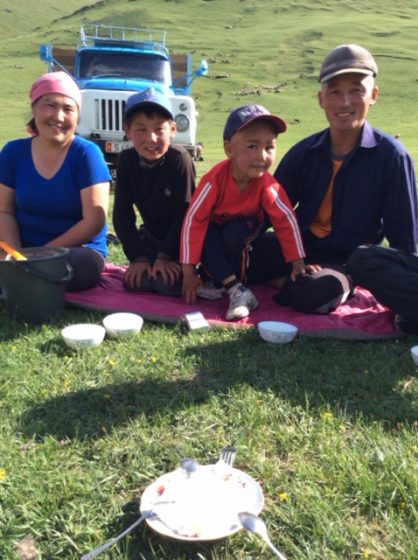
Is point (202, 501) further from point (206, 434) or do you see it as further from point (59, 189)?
point (59, 189)

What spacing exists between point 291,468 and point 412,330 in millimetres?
1485

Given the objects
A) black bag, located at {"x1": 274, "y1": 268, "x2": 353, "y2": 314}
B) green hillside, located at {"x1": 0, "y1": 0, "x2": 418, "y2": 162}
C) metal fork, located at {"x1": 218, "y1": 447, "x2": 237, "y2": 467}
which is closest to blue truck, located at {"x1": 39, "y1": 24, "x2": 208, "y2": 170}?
green hillside, located at {"x1": 0, "y1": 0, "x2": 418, "y2": 162}

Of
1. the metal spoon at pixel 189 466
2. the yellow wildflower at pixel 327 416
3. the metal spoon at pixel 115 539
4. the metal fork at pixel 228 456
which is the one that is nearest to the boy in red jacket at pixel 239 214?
the yellow wildflower at pixel 327 416

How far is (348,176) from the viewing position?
361cm

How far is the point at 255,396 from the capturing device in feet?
8.39

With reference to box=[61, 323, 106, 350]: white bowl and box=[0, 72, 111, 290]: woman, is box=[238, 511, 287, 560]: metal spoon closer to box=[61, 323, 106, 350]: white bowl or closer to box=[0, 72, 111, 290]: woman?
box=[61, 323, 106, 350]: white bowl

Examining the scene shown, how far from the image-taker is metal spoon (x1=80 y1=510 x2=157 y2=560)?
165 centimetres

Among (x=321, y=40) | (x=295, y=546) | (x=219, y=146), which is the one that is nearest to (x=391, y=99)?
(x=219, y=146)

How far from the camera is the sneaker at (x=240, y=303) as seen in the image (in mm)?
3465

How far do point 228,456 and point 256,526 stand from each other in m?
0.38

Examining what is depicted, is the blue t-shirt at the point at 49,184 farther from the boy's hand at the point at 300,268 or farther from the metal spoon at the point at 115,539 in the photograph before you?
the metal spoon at the point at 115,539

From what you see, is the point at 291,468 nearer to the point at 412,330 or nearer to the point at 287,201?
the point at 412,330

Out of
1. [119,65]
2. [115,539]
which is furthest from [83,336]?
[119,65]

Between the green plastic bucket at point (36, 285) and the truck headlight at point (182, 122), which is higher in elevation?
the green plastic bucket at point (36, 285)
